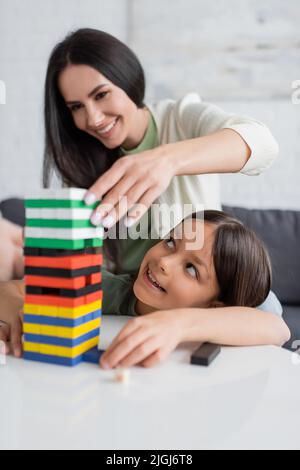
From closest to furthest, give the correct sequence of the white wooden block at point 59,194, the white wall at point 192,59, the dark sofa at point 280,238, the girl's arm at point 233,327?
the white wooden block at point 59,194 → the girl's arm at point 233,327 → the dark sofa at point 280,238 → the white wall at point 192,59

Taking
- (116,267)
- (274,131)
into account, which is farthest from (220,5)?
(116,267)

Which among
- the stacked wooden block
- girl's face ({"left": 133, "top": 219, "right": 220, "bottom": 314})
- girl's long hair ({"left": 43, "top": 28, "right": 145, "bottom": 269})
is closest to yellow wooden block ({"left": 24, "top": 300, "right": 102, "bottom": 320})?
the stacked wooden block

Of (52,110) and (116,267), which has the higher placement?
(52,110)

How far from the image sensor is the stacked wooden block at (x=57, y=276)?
70 centimetres

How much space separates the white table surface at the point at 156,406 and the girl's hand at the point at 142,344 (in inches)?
0.8

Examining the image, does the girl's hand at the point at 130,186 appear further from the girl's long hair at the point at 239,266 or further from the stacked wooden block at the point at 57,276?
the girl's long hair at the point at 239,266

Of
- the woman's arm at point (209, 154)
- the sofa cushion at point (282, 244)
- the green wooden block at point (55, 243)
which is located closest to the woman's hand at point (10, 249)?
the green wooden block at point (55, 243)

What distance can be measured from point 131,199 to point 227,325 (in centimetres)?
28

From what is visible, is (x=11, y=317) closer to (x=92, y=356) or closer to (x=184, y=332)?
(x=92, y=356)

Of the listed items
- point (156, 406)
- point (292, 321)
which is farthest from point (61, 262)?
point (292, 321)

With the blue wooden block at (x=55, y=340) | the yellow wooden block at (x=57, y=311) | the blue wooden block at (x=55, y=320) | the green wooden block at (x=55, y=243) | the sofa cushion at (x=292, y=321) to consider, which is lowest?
the sofa cushion at (x=292, y=321)

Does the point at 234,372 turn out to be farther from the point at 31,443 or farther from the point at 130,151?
the point at 130,151

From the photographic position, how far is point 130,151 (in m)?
1.51

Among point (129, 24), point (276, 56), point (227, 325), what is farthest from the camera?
point (129, 24)
